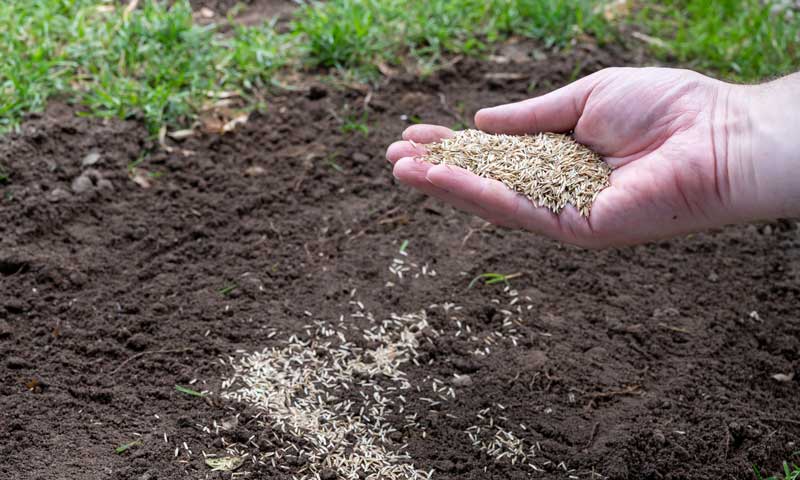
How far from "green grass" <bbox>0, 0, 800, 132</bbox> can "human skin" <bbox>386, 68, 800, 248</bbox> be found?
1502 millimetres

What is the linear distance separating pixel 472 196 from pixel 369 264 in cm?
88

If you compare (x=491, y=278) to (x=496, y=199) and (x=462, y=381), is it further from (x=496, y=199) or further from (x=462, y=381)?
(x=496, y=199)

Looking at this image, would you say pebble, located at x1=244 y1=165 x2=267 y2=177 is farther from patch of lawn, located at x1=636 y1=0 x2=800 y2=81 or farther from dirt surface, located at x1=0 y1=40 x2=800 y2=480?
patch of lawn, located at x1=636 y1=0 x2=800 y2=81

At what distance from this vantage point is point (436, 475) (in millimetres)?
2938

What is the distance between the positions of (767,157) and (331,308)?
1822 millimetres

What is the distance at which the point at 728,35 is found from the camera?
17.5 feet

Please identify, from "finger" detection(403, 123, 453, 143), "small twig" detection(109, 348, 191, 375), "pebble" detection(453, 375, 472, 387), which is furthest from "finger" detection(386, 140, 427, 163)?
"small twig" detection(109, 348, 191, 375)

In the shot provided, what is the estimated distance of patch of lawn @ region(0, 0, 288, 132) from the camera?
4395mm

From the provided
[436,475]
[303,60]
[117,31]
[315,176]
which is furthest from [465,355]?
[117,31]

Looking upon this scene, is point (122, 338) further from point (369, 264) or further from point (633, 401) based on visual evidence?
point (633, 401)

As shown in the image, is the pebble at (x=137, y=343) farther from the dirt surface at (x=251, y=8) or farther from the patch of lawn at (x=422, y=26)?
the dirt surface at (x=251, y=8)

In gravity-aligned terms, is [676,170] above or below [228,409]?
above

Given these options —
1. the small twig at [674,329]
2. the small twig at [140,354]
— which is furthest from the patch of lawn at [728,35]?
the small twig at [140,354]

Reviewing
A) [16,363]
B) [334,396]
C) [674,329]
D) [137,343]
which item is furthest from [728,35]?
[16,363]
